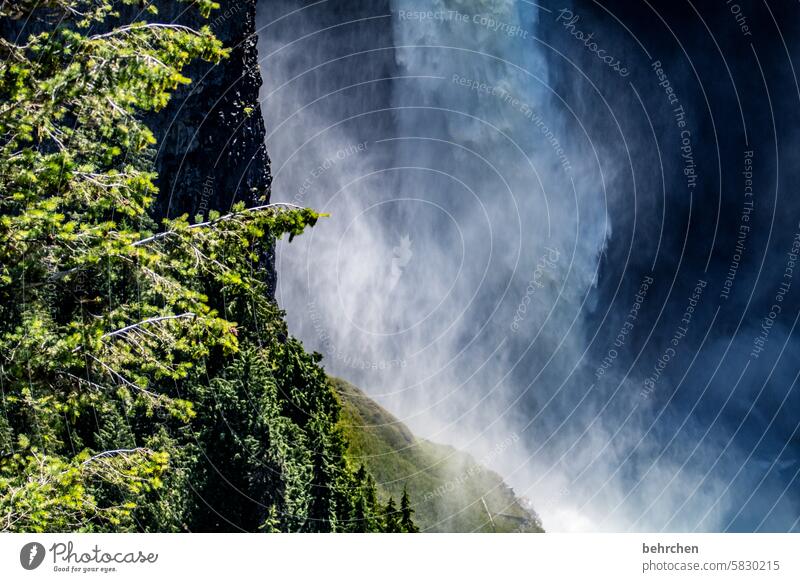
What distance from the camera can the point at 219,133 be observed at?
81.6m

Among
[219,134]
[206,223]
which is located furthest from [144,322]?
[219,134]

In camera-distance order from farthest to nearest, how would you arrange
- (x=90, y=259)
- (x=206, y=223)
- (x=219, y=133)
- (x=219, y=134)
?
(x=219, y=133), (x=219, y=134), (x=206, y=223), (x=90, y=259)

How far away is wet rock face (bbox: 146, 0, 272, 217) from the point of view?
74.1 meters

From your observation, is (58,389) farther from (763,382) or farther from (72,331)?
(763,382)

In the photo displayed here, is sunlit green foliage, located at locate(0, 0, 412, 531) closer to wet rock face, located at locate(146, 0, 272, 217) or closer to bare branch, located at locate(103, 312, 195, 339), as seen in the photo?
bare branch, located at locate(103, 312, 195, 339)

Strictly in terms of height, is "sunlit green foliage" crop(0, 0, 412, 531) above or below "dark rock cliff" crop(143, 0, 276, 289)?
below

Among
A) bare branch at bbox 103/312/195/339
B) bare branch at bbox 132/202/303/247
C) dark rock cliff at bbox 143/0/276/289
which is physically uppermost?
dark rock cliff at bbox 143/0/276/289

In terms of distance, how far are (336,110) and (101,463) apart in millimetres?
87749

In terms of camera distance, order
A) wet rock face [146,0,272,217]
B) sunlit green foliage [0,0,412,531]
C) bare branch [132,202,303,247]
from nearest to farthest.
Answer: sunlit green foliage [0,0,412,531] < bare branch [132,202,303,247] < wet rock face [146,0,272,217]

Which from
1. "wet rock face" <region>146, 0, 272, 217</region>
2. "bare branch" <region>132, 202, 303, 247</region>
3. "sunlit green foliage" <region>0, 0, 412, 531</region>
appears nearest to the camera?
"sunlit green foliage" <region>0, 0, 412, 531</region>

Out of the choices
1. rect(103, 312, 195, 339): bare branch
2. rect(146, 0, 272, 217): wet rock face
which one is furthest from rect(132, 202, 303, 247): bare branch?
rect(146, 0, 272, 217): wet rock face

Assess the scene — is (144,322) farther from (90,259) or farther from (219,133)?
(219,133)

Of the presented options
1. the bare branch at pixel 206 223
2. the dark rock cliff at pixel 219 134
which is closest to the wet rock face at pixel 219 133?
the dark rock cliff at pixel 219 134

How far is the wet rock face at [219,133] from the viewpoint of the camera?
74.1m
